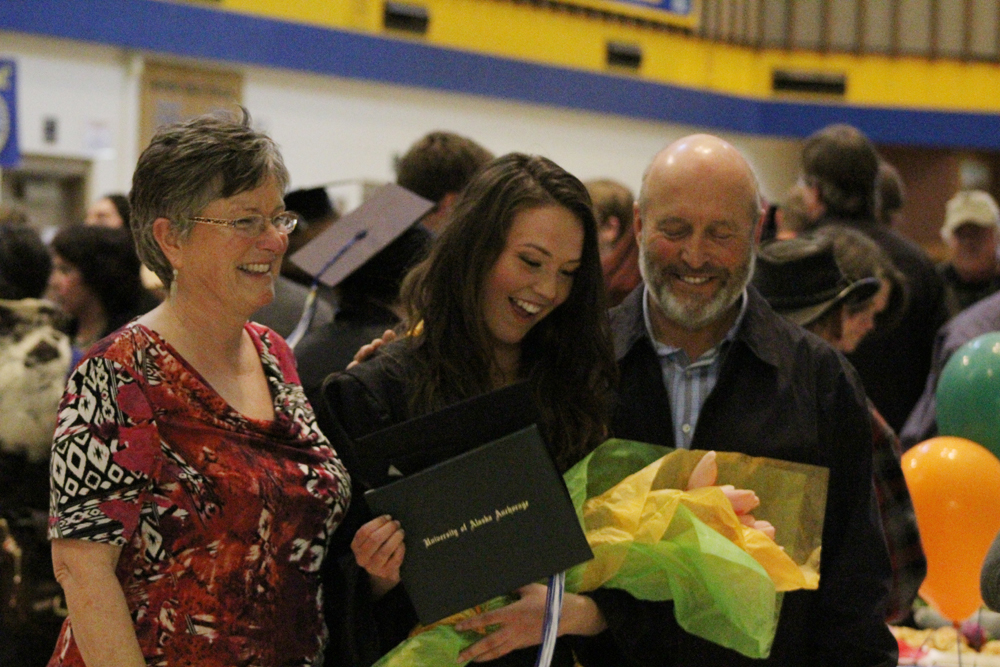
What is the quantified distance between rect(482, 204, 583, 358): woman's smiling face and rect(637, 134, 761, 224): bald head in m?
Answer: 0.33

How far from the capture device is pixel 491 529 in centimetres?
178

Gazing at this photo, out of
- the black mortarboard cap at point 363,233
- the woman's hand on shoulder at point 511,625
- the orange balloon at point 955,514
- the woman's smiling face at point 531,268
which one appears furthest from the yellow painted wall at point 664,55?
the woman's hand on shoulder at point 511,625

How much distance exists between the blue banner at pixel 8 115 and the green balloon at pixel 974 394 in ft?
17.3

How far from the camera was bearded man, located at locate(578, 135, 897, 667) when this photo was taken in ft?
7.29

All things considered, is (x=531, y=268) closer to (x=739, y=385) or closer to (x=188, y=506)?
(x=739, y=385)

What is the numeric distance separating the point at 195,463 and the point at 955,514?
74.6 inches

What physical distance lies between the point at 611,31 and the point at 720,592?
1055 centimetres

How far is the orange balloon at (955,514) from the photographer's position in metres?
2.89

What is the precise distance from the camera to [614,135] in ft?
39.1

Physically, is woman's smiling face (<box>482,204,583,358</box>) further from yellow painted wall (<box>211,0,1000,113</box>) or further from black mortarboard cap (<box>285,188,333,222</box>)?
yellow painted wall (<box>211,0,1000,113</box>)

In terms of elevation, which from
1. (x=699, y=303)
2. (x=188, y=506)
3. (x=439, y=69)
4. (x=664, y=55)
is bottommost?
(x=188, y=506)

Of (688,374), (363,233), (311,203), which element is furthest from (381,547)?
(311,203)

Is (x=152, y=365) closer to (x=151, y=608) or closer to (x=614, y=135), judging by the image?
(x=151, y=608)

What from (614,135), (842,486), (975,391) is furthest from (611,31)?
(842,486)
